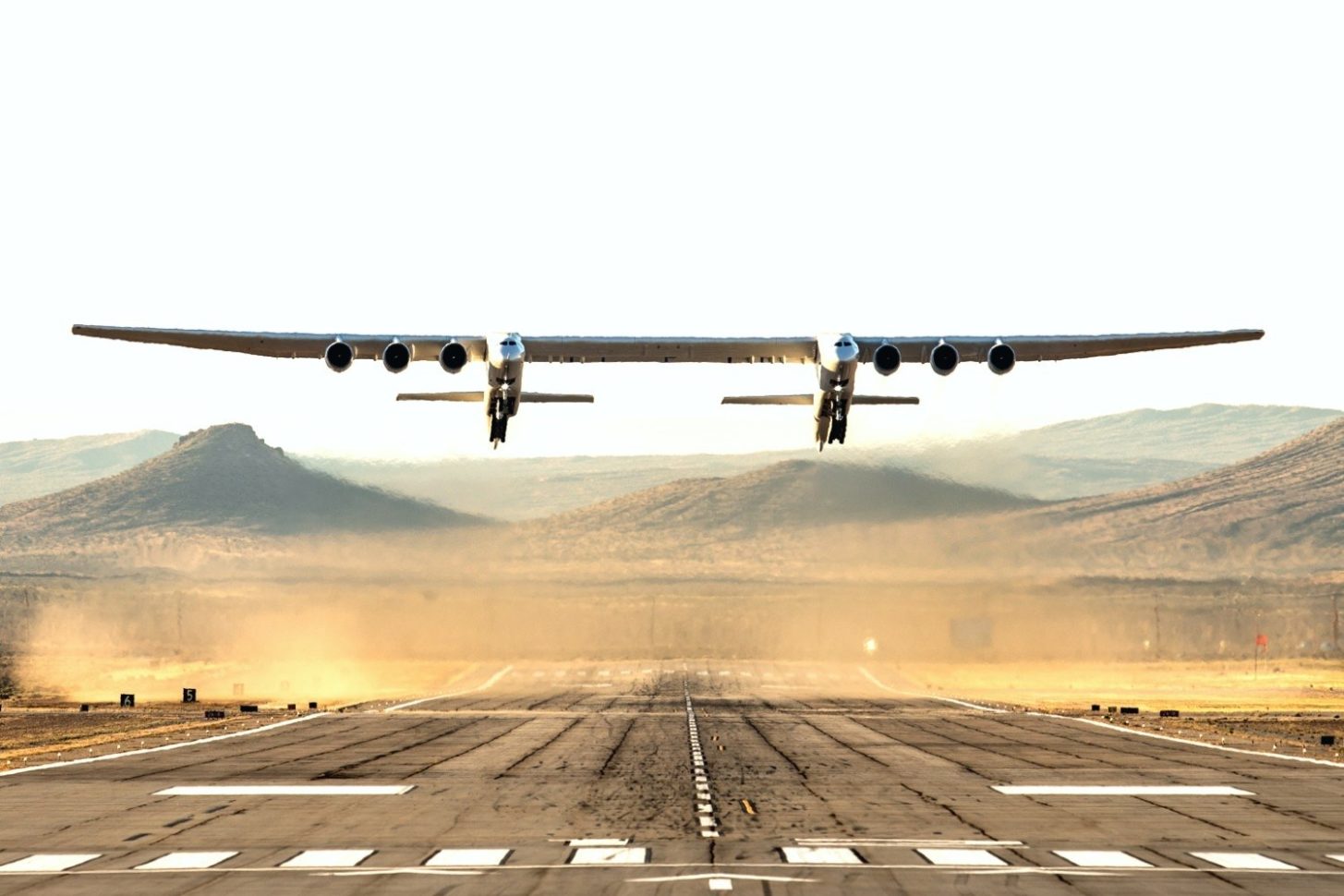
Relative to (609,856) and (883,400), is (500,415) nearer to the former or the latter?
(883,400)

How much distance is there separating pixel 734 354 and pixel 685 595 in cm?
13359

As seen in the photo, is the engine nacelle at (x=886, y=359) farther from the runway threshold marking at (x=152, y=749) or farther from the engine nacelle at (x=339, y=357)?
the runway threshold marking at (x=152, y=749)

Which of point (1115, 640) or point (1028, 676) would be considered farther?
point (1115, 640)

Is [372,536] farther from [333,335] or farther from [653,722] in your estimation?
[333,335]

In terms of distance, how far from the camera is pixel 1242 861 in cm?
2280

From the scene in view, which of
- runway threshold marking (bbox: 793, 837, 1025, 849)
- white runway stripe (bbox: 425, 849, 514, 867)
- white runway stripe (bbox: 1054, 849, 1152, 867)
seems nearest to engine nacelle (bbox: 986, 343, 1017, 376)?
runway threshold marking (bbox: 793, 837, 1025, 849)

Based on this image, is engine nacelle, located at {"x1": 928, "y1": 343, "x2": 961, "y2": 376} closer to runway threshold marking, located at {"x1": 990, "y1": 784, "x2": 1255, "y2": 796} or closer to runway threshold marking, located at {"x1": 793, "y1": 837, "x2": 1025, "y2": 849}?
runway threshold marking, located at {"x1": 990, "y1": 784, "x2": 1255, "y2": 796}

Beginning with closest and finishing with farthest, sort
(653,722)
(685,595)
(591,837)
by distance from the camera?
(591,837)
(653,722)
(685,595)

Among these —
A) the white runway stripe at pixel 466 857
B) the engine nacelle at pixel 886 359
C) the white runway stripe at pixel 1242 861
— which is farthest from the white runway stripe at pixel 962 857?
A: the engine nacelle at pixel 886 359

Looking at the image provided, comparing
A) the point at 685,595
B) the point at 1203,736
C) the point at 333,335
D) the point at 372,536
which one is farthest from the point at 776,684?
the point at 685,595

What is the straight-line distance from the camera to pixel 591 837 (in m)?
25.5

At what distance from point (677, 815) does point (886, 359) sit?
19171 millimetres

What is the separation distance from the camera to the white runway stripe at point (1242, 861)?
72.6 ft

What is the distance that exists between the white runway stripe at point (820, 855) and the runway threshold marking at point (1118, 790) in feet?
31.1
